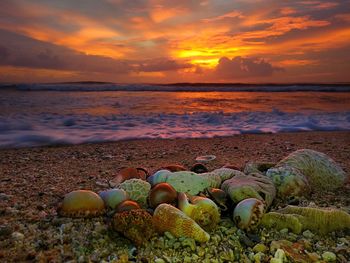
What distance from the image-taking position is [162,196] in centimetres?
256

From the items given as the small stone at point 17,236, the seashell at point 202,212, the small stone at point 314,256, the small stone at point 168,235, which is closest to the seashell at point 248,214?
the seashell at point 202,212

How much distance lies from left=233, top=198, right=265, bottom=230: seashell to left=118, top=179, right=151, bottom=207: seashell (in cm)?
78

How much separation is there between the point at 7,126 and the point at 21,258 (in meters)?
6.43

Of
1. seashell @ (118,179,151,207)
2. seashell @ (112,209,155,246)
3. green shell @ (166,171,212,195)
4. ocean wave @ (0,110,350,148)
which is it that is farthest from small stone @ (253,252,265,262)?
ocean wave @ (0,110,350,148)

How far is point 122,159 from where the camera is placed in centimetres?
504

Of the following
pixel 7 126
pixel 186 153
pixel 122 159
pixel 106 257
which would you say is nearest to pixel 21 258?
pixel 106 257

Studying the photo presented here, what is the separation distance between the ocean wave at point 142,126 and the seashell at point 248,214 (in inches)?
184

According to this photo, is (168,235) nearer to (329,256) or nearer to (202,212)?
(202,212)

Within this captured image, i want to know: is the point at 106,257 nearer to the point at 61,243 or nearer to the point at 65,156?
the point at 61,243

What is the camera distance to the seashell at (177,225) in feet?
7.22

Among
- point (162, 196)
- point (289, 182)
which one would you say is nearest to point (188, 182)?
point (162, 196)

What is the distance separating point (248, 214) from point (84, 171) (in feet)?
8.25

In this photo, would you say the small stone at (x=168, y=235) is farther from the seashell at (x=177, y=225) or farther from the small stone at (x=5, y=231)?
the small stone at (x=5, y=231)

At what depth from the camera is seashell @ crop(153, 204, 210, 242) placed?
220 cm
